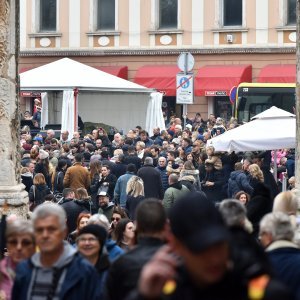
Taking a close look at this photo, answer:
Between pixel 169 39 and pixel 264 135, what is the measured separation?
2550cm

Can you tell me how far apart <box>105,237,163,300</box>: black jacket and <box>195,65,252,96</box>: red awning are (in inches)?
1442

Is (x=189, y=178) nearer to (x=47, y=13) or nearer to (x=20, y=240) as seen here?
(x=20, y=240)

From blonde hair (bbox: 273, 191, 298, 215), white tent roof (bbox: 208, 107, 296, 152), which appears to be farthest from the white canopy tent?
blonde hair (bbox: 273, 191, 298, 215)

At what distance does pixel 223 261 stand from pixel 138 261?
7.22 feet

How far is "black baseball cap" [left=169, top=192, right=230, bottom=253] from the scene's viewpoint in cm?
461

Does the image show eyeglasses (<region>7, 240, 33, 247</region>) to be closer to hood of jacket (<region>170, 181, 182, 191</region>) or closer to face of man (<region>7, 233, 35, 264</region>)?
face of man (<region>7, 233, 35, 264</region>)

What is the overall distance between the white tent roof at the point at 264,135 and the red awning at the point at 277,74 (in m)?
21.5

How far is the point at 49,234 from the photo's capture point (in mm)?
6914

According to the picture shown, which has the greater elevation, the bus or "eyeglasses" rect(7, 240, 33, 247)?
the bus

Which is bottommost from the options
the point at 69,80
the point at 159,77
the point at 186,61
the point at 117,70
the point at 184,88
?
the point at 184,88

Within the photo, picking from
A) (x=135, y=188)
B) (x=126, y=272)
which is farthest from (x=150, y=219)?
(x=135, y=188)

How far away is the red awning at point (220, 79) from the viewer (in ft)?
143

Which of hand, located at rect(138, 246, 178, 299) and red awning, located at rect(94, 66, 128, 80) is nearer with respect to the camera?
hand, located at rect(138, 246, 178, 299)

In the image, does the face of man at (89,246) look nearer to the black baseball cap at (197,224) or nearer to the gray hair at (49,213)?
the gray hair at (49,213)
